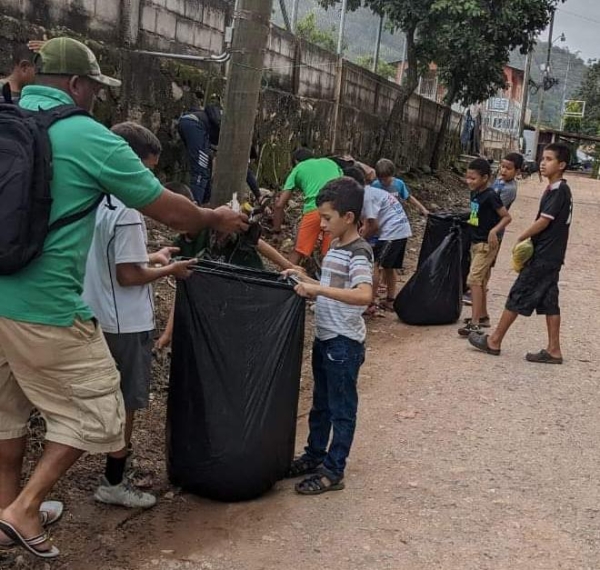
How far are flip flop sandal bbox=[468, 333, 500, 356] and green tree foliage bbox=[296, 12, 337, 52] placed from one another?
7.35m

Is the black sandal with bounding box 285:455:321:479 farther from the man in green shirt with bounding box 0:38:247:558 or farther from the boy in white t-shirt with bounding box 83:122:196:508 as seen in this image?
the man in green shirt with bounding box 0:38:247:558

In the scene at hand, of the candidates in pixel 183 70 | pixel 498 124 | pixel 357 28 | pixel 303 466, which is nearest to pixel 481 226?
pixel 183 70

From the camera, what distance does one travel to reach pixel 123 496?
10.1 feet

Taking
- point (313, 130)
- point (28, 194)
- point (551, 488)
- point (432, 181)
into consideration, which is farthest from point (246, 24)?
point (432, 181)

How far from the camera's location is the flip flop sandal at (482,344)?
559 cm

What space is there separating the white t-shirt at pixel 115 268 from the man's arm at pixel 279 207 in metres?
3.75

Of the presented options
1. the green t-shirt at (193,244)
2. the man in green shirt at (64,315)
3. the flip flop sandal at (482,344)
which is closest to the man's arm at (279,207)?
the flip flop sandal at (482,344)

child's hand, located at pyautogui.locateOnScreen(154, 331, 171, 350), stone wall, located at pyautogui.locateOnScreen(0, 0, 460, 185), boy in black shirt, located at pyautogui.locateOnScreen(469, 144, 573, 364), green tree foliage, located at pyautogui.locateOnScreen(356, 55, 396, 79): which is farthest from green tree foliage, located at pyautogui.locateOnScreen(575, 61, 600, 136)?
child's hand, located at pyautogui.locateOnScreen(154, 331, 171, 350)

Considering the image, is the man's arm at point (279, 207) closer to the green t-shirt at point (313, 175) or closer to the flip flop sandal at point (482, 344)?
the green t-shirt at point (313, 175)

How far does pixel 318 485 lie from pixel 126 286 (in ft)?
4.03

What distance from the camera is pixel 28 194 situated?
86.5 inches

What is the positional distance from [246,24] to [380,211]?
137 inches

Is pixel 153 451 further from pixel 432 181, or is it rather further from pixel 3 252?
pixel 432 181

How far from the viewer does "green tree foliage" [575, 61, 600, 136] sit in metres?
54.7
